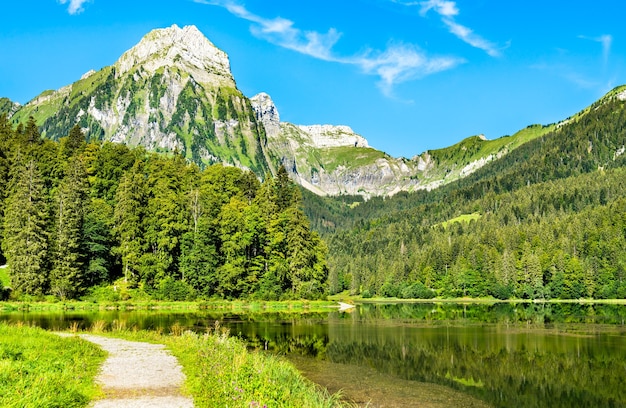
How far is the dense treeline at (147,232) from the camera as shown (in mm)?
79312

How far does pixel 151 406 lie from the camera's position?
54.0 feet

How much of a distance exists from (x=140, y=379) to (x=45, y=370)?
4001 millimetres

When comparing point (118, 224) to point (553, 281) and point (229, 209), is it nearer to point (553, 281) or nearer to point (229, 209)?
point (229, 209)

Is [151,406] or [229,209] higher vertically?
[229,209]

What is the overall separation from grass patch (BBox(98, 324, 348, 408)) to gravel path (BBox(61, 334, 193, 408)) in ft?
1.94

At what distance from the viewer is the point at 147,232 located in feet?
294

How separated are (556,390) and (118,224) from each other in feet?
262

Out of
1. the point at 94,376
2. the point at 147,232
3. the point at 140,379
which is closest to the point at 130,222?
the point at 147,232

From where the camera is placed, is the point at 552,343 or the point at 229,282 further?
the point at 229,282

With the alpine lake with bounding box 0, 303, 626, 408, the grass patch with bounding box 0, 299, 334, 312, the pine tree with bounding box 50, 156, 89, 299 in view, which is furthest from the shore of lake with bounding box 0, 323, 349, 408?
the pine tree with bounding box 50, 156, 89, 299

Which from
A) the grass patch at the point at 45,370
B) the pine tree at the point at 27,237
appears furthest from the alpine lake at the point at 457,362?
the pine tree at the point at 27,237

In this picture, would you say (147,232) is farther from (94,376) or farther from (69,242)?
(94,376)

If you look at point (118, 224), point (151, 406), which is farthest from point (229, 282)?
point (151, 406)

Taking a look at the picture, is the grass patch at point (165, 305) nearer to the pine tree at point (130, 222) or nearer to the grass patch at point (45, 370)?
the pine tree at point (130, 222)
